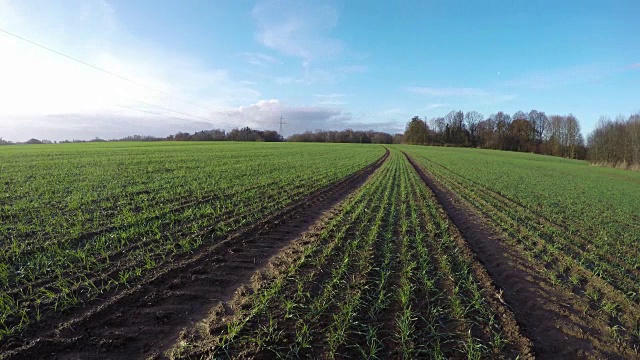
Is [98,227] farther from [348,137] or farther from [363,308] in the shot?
[348,137]

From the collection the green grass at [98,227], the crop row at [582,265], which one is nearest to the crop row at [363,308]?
the crop row at [582,265]

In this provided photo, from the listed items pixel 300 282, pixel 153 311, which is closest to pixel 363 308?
pixel 300 282

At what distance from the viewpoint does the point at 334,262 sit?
22.2ft

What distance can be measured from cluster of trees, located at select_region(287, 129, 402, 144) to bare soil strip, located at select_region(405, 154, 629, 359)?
13400cm

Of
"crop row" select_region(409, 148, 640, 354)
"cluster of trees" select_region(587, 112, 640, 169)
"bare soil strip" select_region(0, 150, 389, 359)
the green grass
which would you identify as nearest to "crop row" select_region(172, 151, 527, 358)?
"bare soil strip" select_region(0, 150, 389, 359)

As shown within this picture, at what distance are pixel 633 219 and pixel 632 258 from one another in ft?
26.1

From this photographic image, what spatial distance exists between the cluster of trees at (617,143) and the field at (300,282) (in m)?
66.7

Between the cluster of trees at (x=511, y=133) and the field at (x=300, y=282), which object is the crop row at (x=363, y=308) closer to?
the field at (x=300, y=282)

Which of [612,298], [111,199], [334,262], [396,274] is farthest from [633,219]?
[111,199]

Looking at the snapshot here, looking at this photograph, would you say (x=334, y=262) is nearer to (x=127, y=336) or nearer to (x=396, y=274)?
(x=396, y=274)

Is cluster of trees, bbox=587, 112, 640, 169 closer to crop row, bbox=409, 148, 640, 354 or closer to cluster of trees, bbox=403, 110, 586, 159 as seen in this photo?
cluster of trees, bbox=403, 110, 586, 159

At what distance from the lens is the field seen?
4.19m

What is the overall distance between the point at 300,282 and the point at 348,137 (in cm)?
13893

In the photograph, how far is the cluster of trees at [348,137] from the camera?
14162 cm
